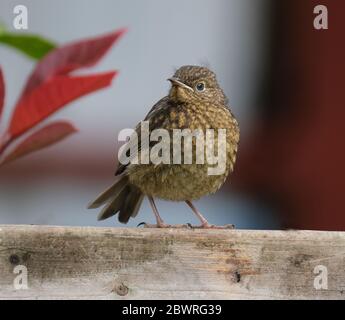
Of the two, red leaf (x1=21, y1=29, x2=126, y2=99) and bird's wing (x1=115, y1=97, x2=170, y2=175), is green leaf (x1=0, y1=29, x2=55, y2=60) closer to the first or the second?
red leaf (x1=21, y1=29, x2=126, y2=99)

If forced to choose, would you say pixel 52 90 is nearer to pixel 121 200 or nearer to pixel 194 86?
pixel 194 86

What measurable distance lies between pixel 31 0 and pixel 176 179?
2374 millimetres

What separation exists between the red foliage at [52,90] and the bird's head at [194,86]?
1.84 metres

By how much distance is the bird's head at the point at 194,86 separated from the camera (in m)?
3.49

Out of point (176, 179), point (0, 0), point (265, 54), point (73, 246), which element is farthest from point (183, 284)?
point (265, 54)

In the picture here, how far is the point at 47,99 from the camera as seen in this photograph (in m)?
1.54

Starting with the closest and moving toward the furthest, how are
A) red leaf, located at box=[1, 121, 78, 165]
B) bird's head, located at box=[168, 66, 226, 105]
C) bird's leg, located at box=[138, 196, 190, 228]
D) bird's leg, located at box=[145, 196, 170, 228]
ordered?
1. red leaf, located at box=[1, 121, 78, 165]
2. bird's leg, located at box=[138, 196, 190, 228]
3. bird's leg, located at box=[145, 196, 170, 228]
4. bird's head, located at box=[168, 66, 226, 105]

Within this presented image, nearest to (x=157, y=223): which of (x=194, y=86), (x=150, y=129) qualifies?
A: (x=150, y=129)

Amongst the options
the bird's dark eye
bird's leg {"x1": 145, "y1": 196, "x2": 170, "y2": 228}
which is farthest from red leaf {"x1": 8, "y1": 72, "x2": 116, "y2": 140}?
the bird's dark eye

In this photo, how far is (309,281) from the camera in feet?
8.42

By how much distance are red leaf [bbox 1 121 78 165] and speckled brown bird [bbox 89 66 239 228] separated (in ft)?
5.48

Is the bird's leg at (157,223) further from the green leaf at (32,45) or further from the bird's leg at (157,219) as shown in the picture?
the green leaf at (32,45)

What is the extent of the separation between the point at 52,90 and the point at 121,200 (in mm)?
2174

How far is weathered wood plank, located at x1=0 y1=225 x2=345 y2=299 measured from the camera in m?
2.45
